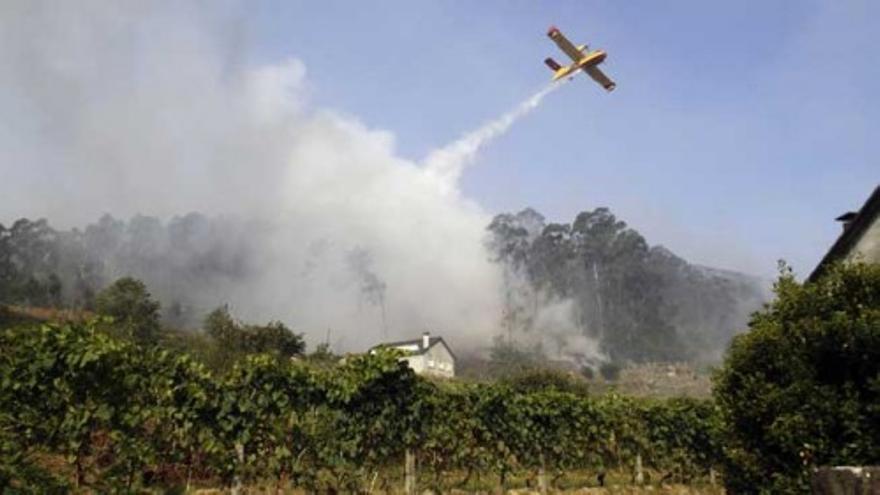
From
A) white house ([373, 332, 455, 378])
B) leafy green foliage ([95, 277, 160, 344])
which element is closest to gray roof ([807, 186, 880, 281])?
leafy green foliage ([95, 277, 160, 344])

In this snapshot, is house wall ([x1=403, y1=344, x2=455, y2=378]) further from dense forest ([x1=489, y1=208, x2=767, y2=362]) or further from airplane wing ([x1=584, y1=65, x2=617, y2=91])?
airplane wing ([x1=584, y1=65, x2=617, y2=91])

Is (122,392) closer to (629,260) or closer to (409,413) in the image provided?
(409,413)

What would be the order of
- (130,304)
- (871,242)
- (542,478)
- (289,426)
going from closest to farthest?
(289,426) < (542,478) < (871,242) < (130,304)

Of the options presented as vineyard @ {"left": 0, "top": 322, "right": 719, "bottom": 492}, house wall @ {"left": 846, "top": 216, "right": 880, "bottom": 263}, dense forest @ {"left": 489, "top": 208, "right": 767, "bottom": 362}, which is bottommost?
vineyard @ {"left": 0, "top": 322, "right": 719, "bottom": 492}

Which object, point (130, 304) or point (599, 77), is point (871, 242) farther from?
point (130, 304)

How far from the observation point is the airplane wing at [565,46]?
118ft

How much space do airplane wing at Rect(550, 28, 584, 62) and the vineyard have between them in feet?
57.5

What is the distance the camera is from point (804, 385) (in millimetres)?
11586

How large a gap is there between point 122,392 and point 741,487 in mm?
9875

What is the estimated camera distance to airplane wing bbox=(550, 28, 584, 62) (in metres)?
35.8

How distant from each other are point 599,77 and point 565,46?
2410mm

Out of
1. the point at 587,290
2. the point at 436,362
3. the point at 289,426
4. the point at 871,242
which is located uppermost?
the point at 587,290

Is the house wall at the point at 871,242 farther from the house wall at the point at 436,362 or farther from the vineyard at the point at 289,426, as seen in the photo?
the house wall at the point at 436,362

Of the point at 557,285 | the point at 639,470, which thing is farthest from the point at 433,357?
the point at 639,470
